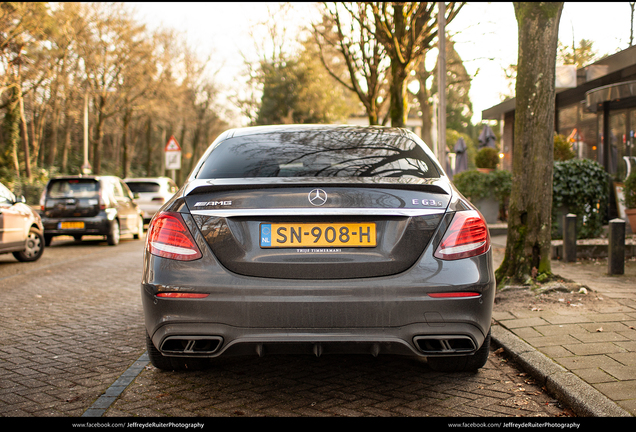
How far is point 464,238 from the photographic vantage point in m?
3.31

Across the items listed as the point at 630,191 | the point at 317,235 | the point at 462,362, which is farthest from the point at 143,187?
the point at 317,235

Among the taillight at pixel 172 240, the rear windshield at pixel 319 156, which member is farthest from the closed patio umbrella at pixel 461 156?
the taillight at pixel 172 240

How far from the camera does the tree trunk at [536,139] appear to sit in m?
6.36

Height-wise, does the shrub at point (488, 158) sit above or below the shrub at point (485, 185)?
above

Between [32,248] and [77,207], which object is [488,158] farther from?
[32,248]

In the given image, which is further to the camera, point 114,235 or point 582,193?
point 114,235

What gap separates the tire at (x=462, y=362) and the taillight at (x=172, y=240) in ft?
5.66

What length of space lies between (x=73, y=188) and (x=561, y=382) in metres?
12.3

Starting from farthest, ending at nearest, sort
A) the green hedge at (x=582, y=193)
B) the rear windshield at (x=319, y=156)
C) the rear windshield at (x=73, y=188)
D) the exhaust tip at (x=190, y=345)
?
the rear windshield at (x=73, y=188), the green hedge at (x=582, y=193), the rear windshield at (x=319, y=156), the exhaust tip at (x=190, y=345)

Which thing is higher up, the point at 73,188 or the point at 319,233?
the point at 73,188

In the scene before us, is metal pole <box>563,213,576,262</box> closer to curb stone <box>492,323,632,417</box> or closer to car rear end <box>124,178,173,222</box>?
curb stone <box>492,323,632,417</box>

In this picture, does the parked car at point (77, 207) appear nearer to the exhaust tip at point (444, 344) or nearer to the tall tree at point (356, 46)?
the tall tree at point (356, 46)

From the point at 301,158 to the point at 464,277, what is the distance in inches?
46.7

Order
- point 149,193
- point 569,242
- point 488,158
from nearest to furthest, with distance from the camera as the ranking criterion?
1. point 569,242
2. point 149,193
3. point 488,158
